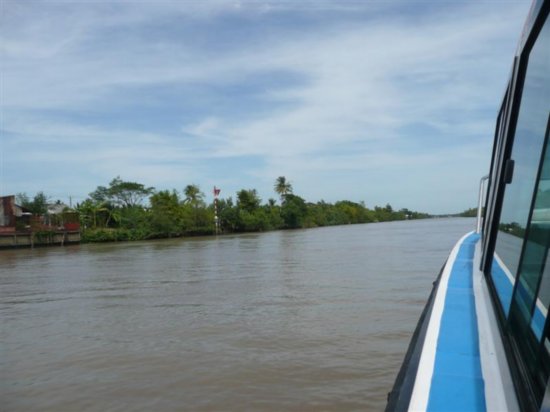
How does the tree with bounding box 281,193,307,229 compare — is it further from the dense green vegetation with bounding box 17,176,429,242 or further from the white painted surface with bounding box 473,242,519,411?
the white painted surface with bounding box 473,242,519,411

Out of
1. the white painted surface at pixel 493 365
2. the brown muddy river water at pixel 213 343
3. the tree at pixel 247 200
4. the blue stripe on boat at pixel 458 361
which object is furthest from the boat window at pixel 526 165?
the tree at pixel 247 200

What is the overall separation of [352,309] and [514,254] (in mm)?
4846

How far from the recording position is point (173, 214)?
52.2m

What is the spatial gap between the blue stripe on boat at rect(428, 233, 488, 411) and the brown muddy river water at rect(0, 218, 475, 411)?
3.65 feet

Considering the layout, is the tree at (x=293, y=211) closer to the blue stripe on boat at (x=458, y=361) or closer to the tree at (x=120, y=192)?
the tree at (x=120, y=192)

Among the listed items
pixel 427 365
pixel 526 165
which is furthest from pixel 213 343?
pixel 526 165

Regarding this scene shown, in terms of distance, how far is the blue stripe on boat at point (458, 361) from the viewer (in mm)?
1526

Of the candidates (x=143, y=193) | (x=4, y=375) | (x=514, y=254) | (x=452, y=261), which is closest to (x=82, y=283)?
(x=4, y=375)

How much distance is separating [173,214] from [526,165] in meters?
51.8

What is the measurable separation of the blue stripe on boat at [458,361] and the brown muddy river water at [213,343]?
43.8 inches

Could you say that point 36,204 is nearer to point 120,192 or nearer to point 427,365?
point 120,192

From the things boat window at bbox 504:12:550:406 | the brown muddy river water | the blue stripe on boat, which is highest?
boat window at bbox 504:12:550:406

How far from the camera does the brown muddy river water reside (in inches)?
152

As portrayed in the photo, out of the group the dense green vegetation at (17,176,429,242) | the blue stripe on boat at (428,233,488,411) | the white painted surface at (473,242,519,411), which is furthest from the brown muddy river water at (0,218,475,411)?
the dense green vegetation at (17,176,429,242)
